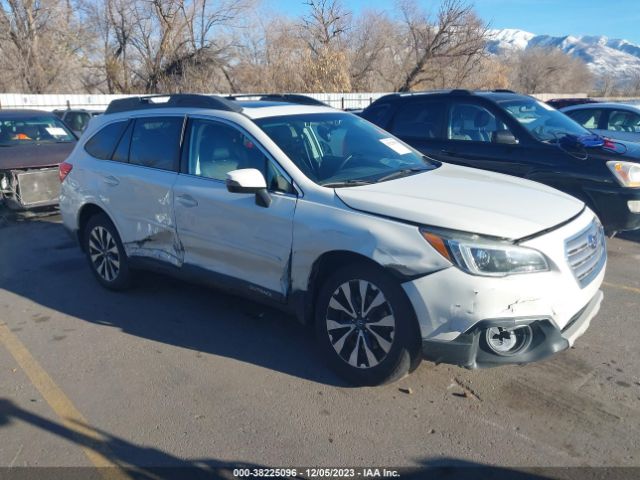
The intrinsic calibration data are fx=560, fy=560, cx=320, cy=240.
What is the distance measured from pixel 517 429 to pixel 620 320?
1.92 m

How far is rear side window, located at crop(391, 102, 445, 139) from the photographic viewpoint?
727 cm

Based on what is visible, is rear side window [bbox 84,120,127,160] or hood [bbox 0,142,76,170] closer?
rear side window [bbox 84,120,127,160]

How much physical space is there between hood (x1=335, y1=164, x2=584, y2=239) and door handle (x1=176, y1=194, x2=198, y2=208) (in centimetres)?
129

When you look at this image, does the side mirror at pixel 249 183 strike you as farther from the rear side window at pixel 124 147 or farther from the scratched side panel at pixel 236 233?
the rear side window at pixel 124 147

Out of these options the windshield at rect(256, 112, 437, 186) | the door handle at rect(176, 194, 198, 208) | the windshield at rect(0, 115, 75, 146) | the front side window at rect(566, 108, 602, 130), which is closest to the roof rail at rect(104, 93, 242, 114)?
the windshield at rect(256, 112, 437, 186)

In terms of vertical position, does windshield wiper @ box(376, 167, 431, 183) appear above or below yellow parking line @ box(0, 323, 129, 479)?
above

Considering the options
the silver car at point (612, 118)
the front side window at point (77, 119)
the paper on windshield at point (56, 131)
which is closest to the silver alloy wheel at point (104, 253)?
the paper on windshield at point (56, 131)

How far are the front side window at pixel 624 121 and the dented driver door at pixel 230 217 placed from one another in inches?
321

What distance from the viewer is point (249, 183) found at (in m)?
3.75

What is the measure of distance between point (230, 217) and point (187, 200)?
1.68 ft

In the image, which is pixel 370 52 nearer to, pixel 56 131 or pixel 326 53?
pixel 326 53

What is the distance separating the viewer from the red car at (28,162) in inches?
320

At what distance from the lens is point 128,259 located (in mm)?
5188

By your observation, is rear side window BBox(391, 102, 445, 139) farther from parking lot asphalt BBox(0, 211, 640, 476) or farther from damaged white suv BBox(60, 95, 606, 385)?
parking lot asphalt BBox(0, 211, 640, 476)
